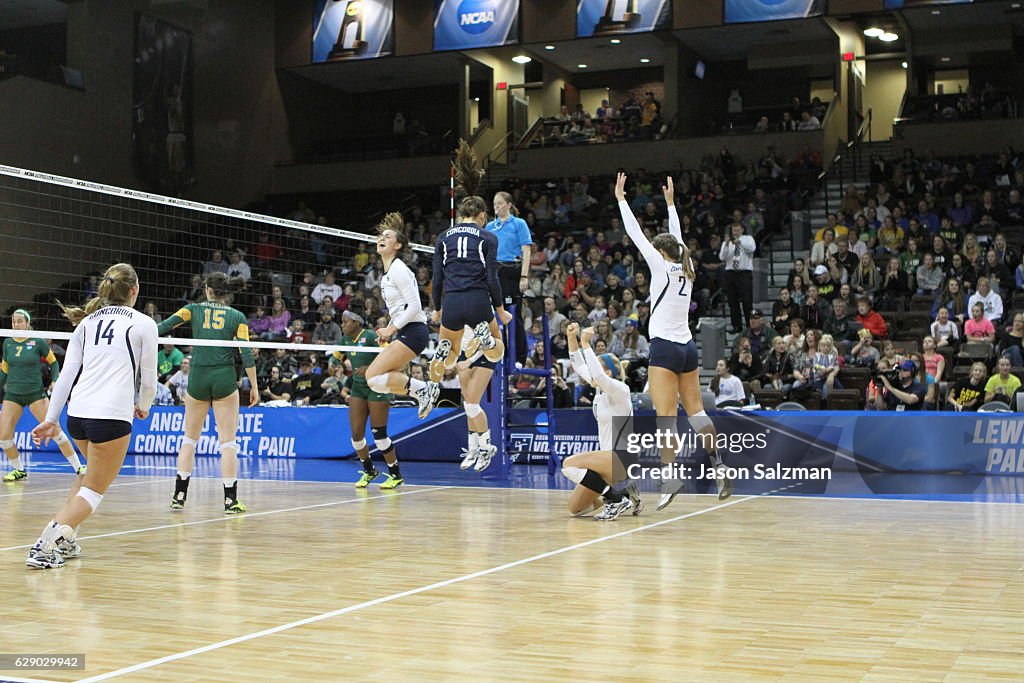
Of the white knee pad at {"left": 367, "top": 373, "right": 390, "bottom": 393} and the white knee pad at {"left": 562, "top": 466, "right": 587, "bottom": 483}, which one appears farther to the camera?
the white knee pad at {"left": 367, "top": 373, "right": 390, "bottom": 393}

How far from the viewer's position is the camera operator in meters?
13.6

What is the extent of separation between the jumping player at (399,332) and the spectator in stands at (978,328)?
338 inches

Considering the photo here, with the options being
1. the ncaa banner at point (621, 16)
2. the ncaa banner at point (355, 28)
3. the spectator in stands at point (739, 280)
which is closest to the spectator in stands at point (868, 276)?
the spectator in stands at point (739, 280)

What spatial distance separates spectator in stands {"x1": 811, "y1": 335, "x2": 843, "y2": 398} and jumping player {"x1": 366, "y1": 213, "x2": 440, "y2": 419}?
260 inches

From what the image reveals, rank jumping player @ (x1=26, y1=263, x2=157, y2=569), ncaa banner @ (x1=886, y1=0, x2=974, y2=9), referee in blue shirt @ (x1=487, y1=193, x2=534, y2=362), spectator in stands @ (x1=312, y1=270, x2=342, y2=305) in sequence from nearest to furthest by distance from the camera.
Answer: jumping player @ (x1=26, y1=263, x2=157, y2=569) < referee in blue shirt @ (x1=487, y1=193, x2=534, y2=362) < spectator in stands @ (x1=312, y1=270, x2=342, y2=305) < ncaa banner @ (x1=886, y1=0, x2=974, y2=9)

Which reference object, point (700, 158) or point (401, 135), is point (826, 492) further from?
point (401, 135)

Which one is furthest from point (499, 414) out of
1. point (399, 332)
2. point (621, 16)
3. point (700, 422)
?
point (621, 16)

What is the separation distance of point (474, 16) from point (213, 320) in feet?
58.0

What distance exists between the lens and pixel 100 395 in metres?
6.43

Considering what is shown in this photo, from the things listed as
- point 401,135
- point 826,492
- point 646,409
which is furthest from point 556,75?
point 826,492

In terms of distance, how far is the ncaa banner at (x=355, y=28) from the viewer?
86.0 feet

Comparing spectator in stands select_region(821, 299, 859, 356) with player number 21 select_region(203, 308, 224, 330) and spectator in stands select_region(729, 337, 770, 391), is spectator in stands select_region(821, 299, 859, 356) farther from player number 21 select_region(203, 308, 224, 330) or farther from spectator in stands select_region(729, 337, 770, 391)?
player number 21 select_region(203, 308, 224, 330)

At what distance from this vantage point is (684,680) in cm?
396

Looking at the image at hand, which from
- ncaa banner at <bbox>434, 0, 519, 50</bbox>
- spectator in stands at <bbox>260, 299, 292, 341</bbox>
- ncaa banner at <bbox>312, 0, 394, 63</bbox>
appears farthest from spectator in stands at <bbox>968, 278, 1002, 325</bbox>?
ncaa banner at <bbox>312, 0, 394, 63</bbox>
